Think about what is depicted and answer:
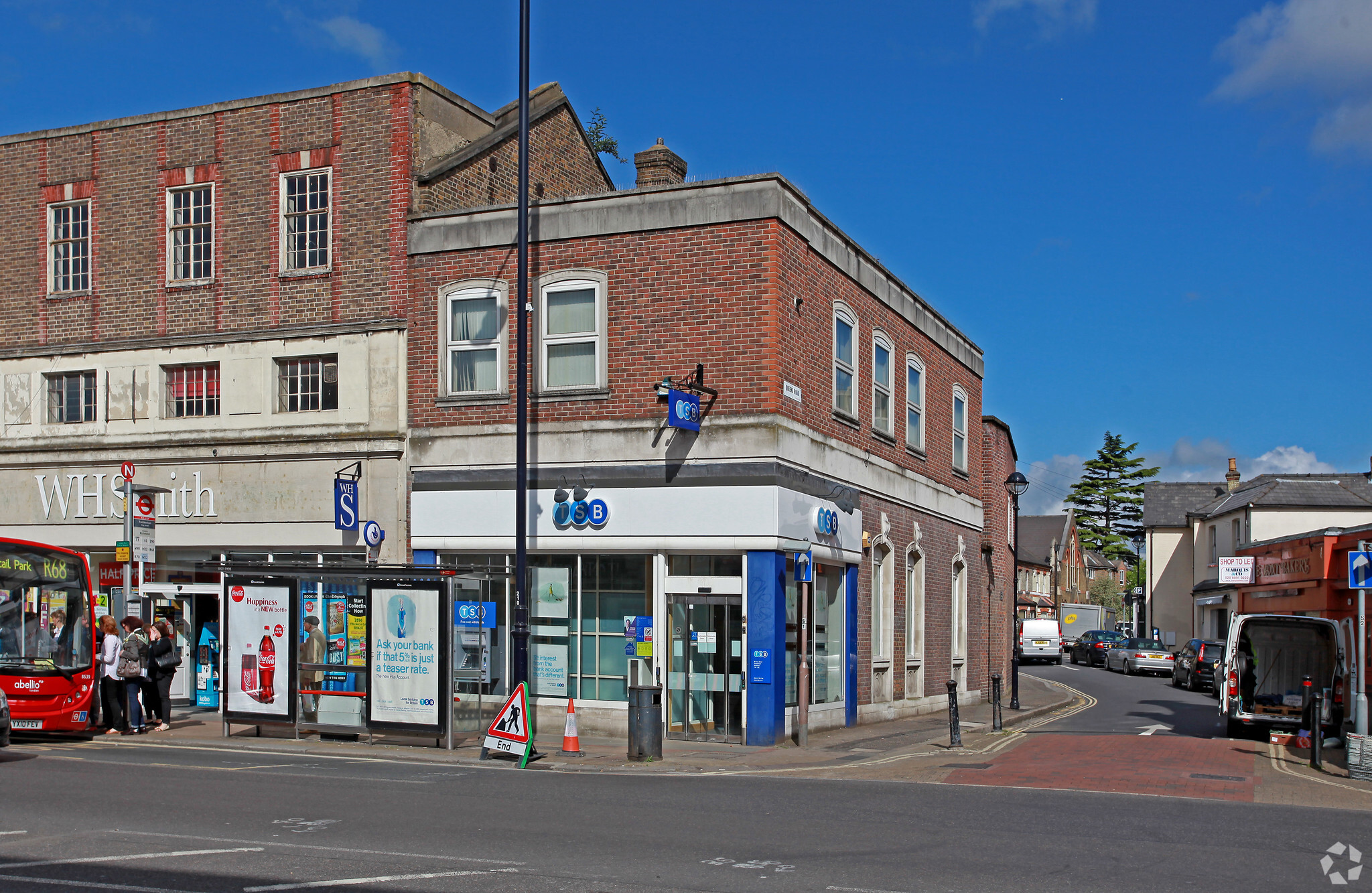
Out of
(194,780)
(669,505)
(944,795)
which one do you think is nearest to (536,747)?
(669,505)

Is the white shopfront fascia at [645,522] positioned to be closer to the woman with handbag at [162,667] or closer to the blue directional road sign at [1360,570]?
the woman with handbag at [162,667]

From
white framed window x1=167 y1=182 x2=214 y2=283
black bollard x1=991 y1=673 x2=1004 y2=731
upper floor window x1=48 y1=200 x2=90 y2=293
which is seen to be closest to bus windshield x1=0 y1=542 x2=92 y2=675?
white framed window x1=167 y1=182 x2=214 y2=283

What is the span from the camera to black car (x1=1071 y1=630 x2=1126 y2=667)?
58531mm

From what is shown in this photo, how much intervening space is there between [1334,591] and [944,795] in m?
10.4

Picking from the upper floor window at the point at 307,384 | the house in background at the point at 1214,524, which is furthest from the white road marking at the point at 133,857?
the house in background at the point at 1214,524

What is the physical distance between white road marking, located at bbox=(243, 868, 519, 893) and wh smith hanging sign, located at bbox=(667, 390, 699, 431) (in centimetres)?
1058

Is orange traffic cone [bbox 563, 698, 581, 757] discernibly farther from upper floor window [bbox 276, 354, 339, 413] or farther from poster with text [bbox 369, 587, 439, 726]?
upper floor window [bbox 276, 354, 339, 413]

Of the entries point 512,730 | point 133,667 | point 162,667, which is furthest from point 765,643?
point 133,667

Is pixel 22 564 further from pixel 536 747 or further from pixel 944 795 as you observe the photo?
pixel 944 795

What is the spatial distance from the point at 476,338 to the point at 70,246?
9.30 m

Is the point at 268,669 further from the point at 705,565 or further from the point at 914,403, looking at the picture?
the point at 914,403

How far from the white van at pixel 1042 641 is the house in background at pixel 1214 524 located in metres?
6.92

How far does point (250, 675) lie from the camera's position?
19109 millimetres

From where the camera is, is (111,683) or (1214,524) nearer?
(111,683)
